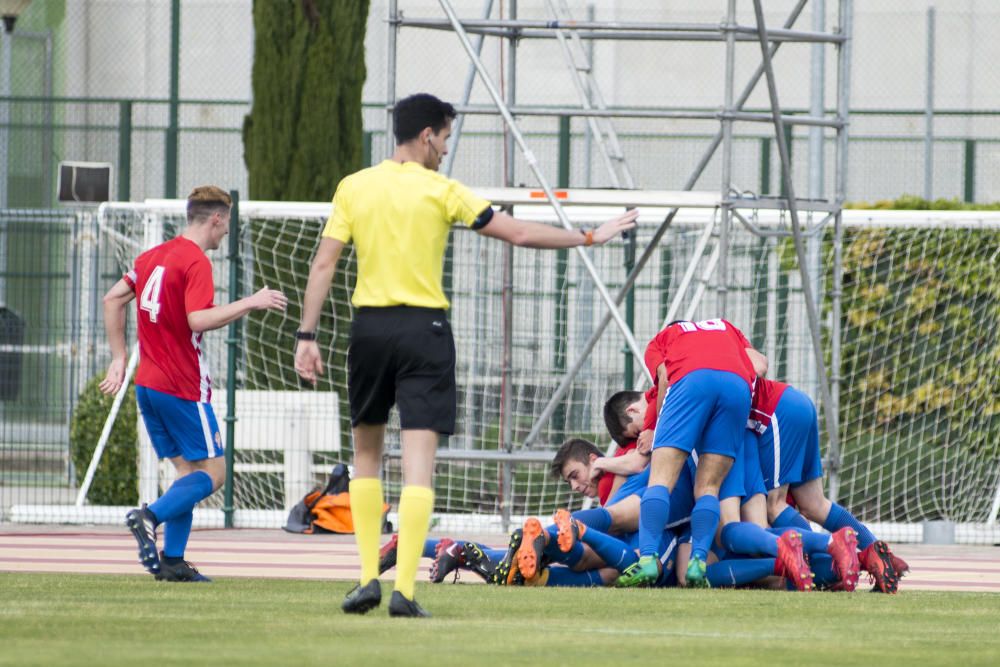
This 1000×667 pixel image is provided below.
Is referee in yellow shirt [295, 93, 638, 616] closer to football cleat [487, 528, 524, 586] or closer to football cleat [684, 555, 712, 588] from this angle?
football cleat [487, 528, 524, 586]

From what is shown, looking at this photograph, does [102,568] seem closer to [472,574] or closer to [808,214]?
[472,574]

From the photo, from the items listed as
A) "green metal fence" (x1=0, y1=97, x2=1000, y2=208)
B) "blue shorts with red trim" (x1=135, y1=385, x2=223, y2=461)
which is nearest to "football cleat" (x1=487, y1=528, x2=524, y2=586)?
"blue shorts with red trim" (x1=135, y1=385, x2=223, y2=461)

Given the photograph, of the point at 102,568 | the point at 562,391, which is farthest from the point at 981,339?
the point at 102,568

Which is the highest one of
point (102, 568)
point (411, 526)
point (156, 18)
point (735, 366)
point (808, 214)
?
point (156, 18)

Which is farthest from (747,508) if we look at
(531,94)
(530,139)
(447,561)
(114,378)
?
(531,94)

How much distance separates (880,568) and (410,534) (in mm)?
2792

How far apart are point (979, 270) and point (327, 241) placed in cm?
878

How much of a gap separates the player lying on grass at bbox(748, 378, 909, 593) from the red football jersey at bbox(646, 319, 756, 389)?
254 millimetres

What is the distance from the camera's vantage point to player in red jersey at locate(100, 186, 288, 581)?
8625 mm

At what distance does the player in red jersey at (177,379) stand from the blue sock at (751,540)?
2355 mm

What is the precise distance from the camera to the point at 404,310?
6.85m

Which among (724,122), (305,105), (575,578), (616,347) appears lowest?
(575,578)

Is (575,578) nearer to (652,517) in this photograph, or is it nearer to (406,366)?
(652,517)

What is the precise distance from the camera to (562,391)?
12.7 metres
